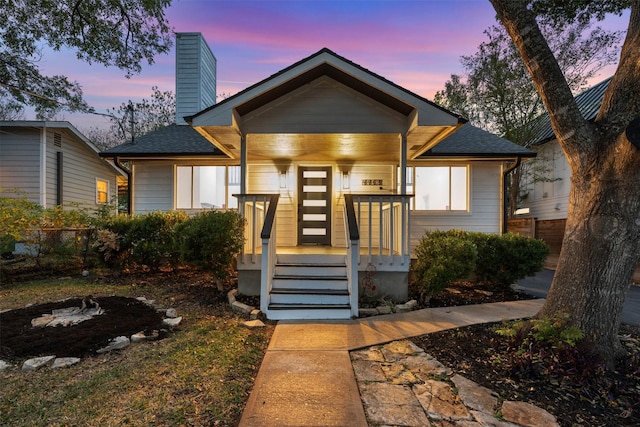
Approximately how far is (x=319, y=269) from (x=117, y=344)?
301cm

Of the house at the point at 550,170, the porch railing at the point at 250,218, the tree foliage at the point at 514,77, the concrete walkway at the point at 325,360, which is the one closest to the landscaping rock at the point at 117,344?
the concrete walkway at the point at 325,360

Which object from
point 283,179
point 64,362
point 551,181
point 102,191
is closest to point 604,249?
point 64,362

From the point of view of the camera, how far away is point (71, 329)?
3.69 m

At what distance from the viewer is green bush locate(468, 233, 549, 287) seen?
5910 millimetres

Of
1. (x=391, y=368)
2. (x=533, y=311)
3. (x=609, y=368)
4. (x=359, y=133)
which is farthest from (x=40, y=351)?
(x=533, y=311)

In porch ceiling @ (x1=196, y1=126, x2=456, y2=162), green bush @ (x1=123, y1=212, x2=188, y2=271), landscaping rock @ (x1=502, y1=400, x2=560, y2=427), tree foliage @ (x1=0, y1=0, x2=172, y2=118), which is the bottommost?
landscaping rock @ (x1=502, y1=400, x2=560, y2=427)

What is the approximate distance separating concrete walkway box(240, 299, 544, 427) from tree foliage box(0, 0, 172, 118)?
9.05m

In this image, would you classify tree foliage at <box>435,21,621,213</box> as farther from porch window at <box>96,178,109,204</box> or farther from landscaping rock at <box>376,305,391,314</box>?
porch window at <box>96,178,109,204</box>

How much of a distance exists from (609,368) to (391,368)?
2.05 m

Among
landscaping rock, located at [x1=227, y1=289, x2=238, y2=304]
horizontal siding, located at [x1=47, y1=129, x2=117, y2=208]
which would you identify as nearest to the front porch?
landscaping rock, located at [x1=227, y1=289, x2=238, y2=304]

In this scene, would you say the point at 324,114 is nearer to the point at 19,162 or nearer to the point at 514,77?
the point at 514,77

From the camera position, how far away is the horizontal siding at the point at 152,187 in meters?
7.98

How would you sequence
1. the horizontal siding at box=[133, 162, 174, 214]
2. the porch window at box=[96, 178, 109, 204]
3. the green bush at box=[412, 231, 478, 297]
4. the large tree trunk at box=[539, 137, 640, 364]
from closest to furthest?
the large tree trunk at box=[539, 137, 640, 364] < the green bush at box=[412, 231, 478, 297] < the horizontal siding at box=[133, 162, 174, 214] < the porch window at box=[96, 178, 109, 204]

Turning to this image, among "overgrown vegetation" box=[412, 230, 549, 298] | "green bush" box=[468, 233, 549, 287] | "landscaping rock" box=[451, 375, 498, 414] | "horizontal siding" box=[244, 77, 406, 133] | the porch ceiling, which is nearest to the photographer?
"landscaping rock" box=[451, 375, 498, 414]
